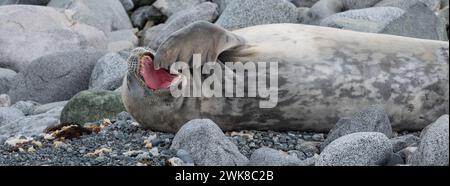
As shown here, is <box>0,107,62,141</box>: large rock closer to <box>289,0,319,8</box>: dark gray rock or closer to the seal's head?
the seal's head

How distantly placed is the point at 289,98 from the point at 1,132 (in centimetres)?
380

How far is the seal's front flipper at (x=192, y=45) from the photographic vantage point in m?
4.71

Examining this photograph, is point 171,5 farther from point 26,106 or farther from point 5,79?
point 26,106

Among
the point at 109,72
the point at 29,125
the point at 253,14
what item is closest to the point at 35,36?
the point at 109,72

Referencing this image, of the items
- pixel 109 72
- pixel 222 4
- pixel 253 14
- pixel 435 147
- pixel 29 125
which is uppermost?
pixel 435 147

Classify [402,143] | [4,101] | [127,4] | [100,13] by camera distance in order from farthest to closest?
1. [127,4]
2. [100,13]
3. [4,101]
4. [402,143]

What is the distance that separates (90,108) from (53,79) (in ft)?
11.0

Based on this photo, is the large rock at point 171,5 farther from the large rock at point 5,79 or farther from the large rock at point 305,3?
the large rock at point 5,79

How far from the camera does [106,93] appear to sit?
763cm

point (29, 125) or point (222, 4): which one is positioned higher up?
point (29, 125)

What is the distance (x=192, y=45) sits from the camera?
475cm

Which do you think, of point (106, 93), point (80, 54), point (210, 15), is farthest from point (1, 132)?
point (210, 15)

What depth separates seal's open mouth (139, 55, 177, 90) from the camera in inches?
197
